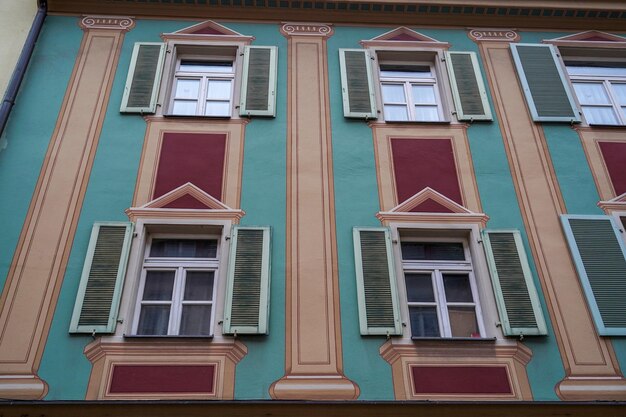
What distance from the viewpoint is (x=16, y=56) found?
10484 mm

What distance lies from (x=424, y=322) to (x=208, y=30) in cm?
584

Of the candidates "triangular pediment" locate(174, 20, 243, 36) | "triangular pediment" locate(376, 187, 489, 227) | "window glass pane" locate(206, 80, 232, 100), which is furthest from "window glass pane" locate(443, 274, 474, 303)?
"triangular pediment" locate(174, 20, 243, 36)

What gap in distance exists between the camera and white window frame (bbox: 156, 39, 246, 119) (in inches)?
402

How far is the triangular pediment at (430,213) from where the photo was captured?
342 inches

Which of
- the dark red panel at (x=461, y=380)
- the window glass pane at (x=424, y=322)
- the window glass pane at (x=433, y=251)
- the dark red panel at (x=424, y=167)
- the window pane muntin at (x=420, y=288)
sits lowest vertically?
the dark red panel at (x=461, y=380)

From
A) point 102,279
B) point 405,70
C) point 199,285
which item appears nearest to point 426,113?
point 405,70

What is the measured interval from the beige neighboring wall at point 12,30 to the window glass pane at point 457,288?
20.6 feet

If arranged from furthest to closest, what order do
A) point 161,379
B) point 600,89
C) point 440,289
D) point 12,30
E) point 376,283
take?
point 12,30, point 600,89, point 440,289, point 376,283, point 161,379

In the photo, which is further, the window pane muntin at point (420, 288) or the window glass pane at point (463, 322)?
the window pane muntin at point (420, 288)

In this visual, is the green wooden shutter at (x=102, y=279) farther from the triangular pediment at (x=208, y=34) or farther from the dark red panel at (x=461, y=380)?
the triangular pediment at (x=208, y=34)

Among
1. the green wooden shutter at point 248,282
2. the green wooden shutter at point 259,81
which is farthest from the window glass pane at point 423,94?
the green wooden shutter at point 248,282

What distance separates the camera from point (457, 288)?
328 inches

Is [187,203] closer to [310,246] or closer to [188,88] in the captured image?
[310,246]

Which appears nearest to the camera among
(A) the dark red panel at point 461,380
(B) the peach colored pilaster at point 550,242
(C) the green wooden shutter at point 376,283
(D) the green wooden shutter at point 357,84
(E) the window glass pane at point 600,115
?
(A) the dark red panel at point 461,380
